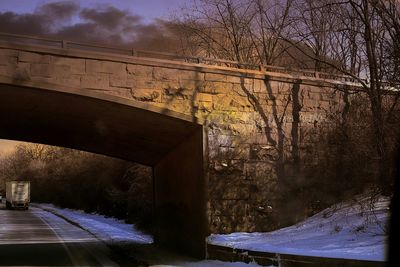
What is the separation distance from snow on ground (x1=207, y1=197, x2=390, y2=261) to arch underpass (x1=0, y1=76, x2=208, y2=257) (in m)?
2.04

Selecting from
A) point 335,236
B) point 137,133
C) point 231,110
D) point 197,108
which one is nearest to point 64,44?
point 197,108

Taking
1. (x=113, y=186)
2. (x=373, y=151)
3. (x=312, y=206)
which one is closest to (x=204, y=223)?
(x=312, y=206)

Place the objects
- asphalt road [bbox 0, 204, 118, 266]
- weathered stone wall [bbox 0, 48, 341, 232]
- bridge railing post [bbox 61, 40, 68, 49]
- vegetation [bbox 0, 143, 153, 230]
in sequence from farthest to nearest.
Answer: vegetation [bbox 0, 143, 153, 230] → weathered stone wall [bbox 0, 48, 341, 232] → bridge railing post [bbox 61, 40, 68, 49] → asphalt road [bbox 0, 204, 118, 266]

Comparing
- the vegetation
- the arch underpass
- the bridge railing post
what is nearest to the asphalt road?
the arch underpass

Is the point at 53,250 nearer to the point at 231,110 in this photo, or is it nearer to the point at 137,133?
the point at 137,133

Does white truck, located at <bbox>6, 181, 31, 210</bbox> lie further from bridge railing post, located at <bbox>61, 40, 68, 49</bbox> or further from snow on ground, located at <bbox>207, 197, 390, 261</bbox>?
snow on ground, located at <bbox>207, 197, 390, 261</bbox>

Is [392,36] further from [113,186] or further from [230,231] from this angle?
[113,186]

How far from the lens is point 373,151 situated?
13680 millimetres

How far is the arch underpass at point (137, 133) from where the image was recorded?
53.5 ft

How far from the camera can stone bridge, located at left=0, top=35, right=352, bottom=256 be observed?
15.8 metres

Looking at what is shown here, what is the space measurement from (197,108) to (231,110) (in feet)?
3.60

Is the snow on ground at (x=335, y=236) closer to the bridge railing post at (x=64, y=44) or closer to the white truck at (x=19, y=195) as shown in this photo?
the bridge railing post at (x=64, y=44)

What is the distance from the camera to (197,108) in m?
16.8

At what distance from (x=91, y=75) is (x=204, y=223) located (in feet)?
17.9
